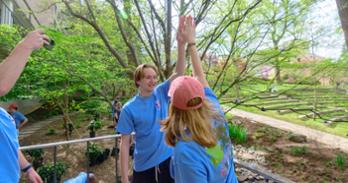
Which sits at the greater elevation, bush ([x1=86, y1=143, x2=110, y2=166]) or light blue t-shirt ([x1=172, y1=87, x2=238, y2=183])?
light blue t-shirt ([x1=172, y1=87, x2=238, y2=183])

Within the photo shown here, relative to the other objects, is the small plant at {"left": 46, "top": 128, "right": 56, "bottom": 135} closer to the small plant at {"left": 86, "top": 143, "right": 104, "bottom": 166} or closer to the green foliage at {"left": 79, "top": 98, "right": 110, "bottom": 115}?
the green foliage at {"left": 79, "top": 98, "right": 110, "bottom": 115}

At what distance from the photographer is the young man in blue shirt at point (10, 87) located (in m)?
1.46

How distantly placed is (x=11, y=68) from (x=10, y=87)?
0.08m

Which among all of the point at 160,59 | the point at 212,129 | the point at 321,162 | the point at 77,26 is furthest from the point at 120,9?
the point at 321,162

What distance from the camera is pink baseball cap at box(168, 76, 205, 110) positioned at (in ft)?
4.32

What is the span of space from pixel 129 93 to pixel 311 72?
12.6 ft

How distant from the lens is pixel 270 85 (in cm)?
632

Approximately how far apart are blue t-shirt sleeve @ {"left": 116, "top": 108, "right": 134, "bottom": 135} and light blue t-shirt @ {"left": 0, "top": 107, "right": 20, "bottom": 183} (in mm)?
780

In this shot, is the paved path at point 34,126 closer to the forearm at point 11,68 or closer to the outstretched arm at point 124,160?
the outstretched arm at point 124,160

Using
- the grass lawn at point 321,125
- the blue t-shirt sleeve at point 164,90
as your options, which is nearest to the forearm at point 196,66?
the blue t-shirt sleeve at point 164,90

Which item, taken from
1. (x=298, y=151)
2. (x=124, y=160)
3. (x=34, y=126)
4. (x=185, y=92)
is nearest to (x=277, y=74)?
(x=298, y=151)

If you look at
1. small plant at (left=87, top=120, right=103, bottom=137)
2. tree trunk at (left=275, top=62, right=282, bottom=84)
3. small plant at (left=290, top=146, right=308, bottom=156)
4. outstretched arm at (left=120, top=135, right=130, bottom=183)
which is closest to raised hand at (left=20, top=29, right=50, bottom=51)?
outstretched arm at (left=120, top=135, right=130, bottom=183)

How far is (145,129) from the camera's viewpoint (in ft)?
7.50

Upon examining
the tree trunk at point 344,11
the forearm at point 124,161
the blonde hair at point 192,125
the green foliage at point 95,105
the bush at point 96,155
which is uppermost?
the tree trunk at point 344,11
